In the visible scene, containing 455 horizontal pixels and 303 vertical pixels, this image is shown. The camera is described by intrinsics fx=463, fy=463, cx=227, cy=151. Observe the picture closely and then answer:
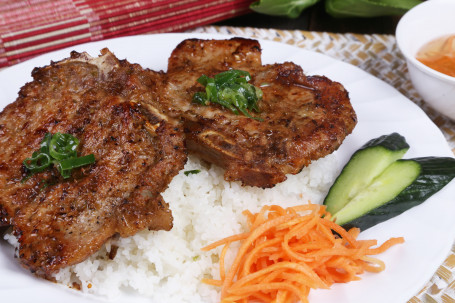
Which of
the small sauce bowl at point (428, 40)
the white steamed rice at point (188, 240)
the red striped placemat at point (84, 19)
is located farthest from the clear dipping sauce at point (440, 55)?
the red striped placemat at point (84, 19)

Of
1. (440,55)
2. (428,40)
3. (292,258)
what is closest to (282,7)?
(428,40)

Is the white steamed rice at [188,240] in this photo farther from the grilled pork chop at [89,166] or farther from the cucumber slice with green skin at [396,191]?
the cucumber slice with green skin at [396,191]

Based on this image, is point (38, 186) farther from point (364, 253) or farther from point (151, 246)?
point (364, 253)

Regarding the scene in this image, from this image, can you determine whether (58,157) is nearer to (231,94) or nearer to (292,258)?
(231,94)

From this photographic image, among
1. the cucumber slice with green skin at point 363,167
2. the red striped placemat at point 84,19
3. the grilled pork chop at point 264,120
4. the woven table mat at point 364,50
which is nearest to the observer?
the grilled pork chop at point 264,120

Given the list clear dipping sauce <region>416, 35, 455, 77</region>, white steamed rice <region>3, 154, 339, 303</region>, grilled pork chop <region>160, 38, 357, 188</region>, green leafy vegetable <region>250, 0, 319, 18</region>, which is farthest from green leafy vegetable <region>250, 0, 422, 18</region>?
white steamed rice <region>3, 154, 339, 303</region>
